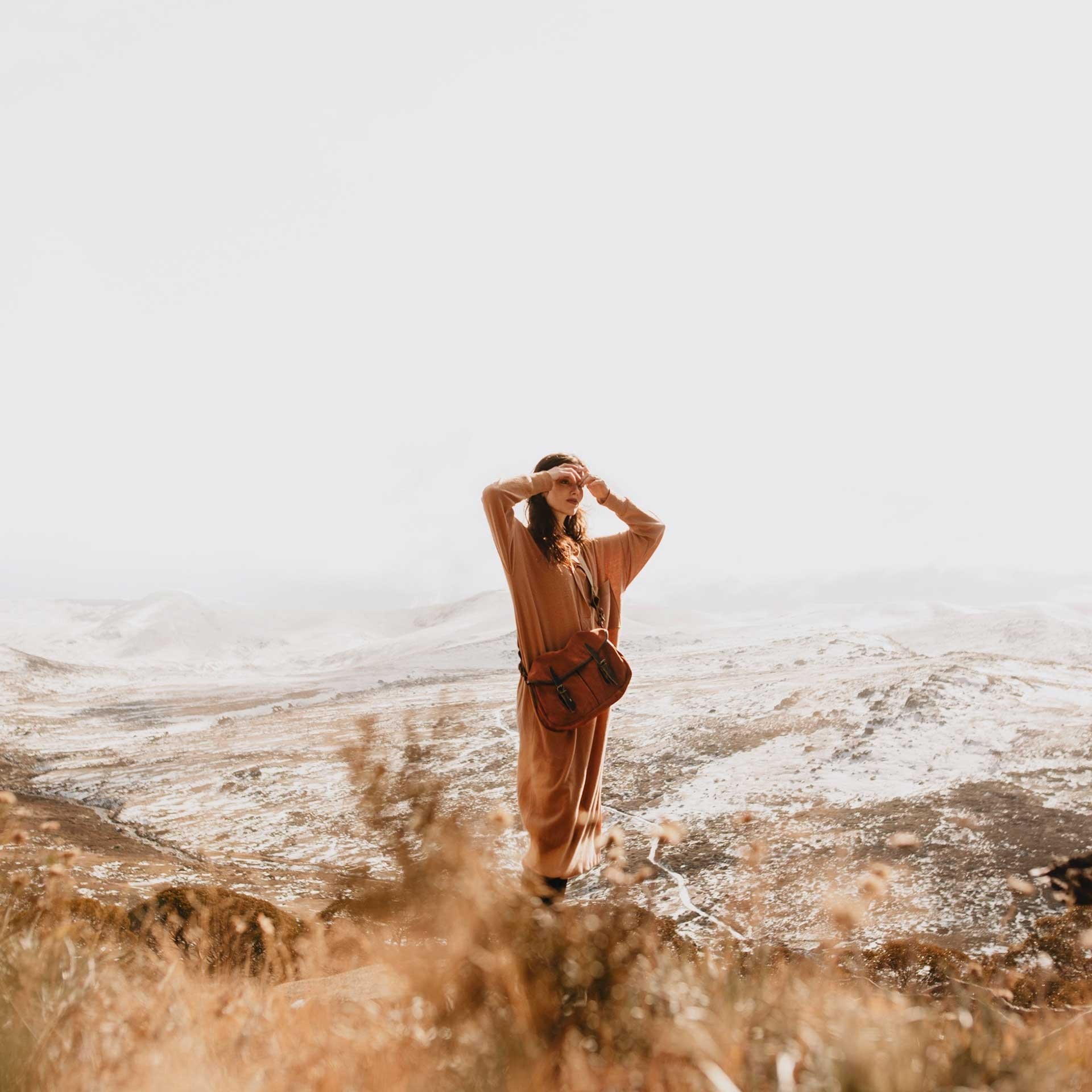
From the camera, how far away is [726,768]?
25.6 feet

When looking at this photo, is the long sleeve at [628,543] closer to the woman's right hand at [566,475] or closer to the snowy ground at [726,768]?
the woman's right hand at [566,475]

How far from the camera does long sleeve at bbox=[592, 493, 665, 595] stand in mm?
3434

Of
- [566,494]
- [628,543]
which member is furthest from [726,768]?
[566,494]

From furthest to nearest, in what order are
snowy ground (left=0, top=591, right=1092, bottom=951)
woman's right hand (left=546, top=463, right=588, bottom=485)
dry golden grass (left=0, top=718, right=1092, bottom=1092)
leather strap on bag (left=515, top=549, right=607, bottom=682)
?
snowy ground (left=0, top=591, right=1092, bottom=951), leather strap on bag (left=515, top=549, right=607, bottom=682), woman's right hand (left=546, top=463, right=588, bottom=485), dry golden grass (left=0, top=718, right=1092, bottom=1092)

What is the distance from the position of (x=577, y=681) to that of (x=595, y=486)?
32.9 inches

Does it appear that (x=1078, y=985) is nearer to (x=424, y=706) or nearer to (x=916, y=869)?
(x=916, y=869)

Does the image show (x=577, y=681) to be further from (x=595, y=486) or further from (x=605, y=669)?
(x=595, y=486)

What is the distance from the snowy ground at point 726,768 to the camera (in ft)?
15.9

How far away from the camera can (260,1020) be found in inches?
62.3

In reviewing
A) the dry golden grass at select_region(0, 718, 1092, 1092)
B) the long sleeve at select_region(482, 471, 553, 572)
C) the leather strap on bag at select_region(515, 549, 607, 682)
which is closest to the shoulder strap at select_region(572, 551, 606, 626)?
the leather strap on bag at select_region(515, 549, 607, 682)

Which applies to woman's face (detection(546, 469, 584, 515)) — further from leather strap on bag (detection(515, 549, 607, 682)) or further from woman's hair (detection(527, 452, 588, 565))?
leather strap on bag (detection(515, 549, 607, 682))

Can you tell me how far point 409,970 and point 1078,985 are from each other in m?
3.08

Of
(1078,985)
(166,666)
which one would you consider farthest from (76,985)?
(166,666)

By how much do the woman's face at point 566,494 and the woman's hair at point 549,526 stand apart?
48mm
